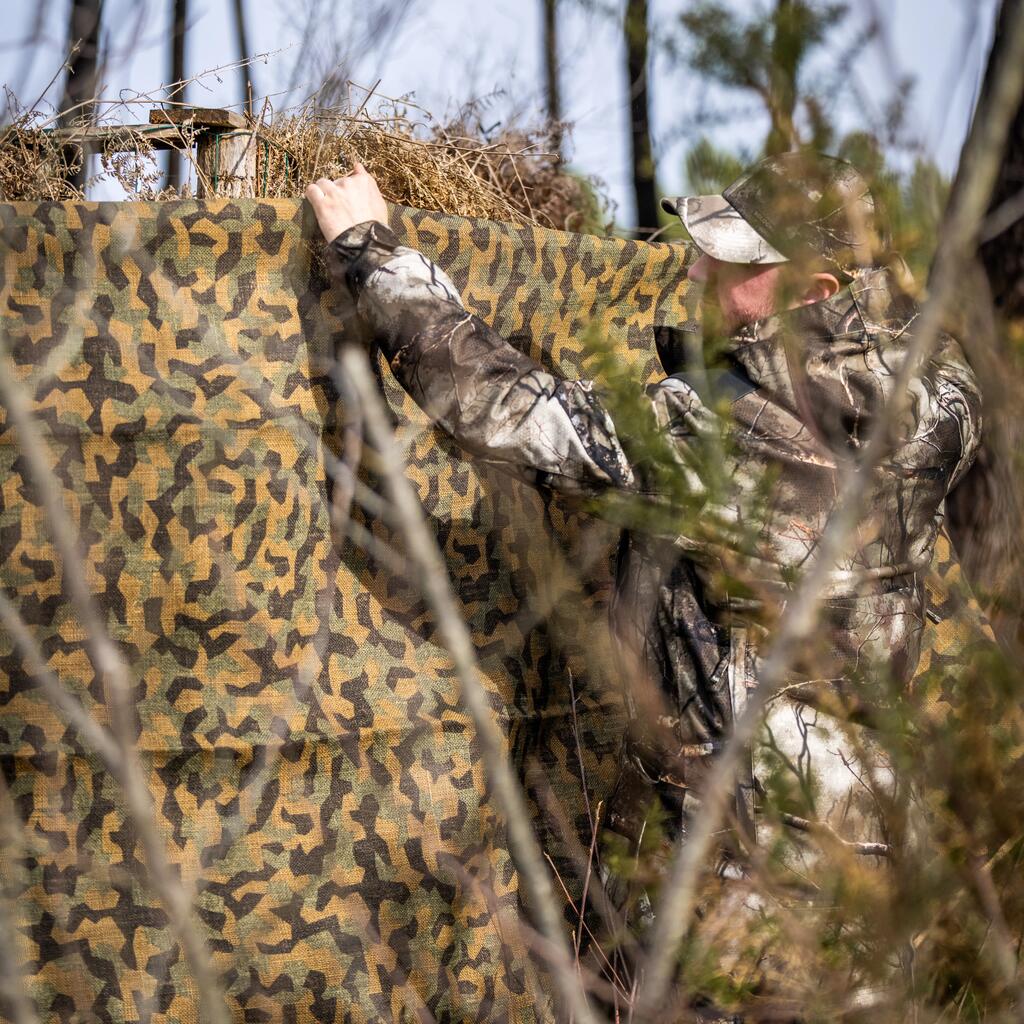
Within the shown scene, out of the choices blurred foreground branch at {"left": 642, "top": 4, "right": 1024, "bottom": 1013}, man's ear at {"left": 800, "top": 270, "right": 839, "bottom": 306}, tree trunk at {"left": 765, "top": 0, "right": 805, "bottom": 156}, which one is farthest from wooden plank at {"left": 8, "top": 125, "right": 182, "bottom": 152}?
blurred foreground branch at {"left": 642, "top": 4, "right": 1024, "bottom": 1013}

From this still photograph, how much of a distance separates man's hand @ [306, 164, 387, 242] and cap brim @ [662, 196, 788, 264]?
1.81 ft

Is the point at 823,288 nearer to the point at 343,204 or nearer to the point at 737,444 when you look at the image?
the point at 737,444

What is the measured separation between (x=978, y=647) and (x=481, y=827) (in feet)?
3.63

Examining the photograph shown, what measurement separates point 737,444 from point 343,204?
2.65ft

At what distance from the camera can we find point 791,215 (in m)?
1.17

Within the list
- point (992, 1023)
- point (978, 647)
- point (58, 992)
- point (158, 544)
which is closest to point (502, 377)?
point (158, 544)

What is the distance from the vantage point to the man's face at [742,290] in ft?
5.85

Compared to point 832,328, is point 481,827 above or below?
below

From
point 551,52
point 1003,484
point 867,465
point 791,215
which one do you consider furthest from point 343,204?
point 551,52

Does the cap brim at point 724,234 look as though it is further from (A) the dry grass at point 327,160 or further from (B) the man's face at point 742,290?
(A) the dry grass at point 327,160

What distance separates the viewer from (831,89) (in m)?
1.06

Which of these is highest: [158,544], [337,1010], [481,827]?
[158,544]

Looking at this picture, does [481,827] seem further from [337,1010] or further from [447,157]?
[447,157]

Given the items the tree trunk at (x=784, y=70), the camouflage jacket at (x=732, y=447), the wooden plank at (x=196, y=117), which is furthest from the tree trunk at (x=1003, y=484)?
the wooden plank at (x=196, y=117)
